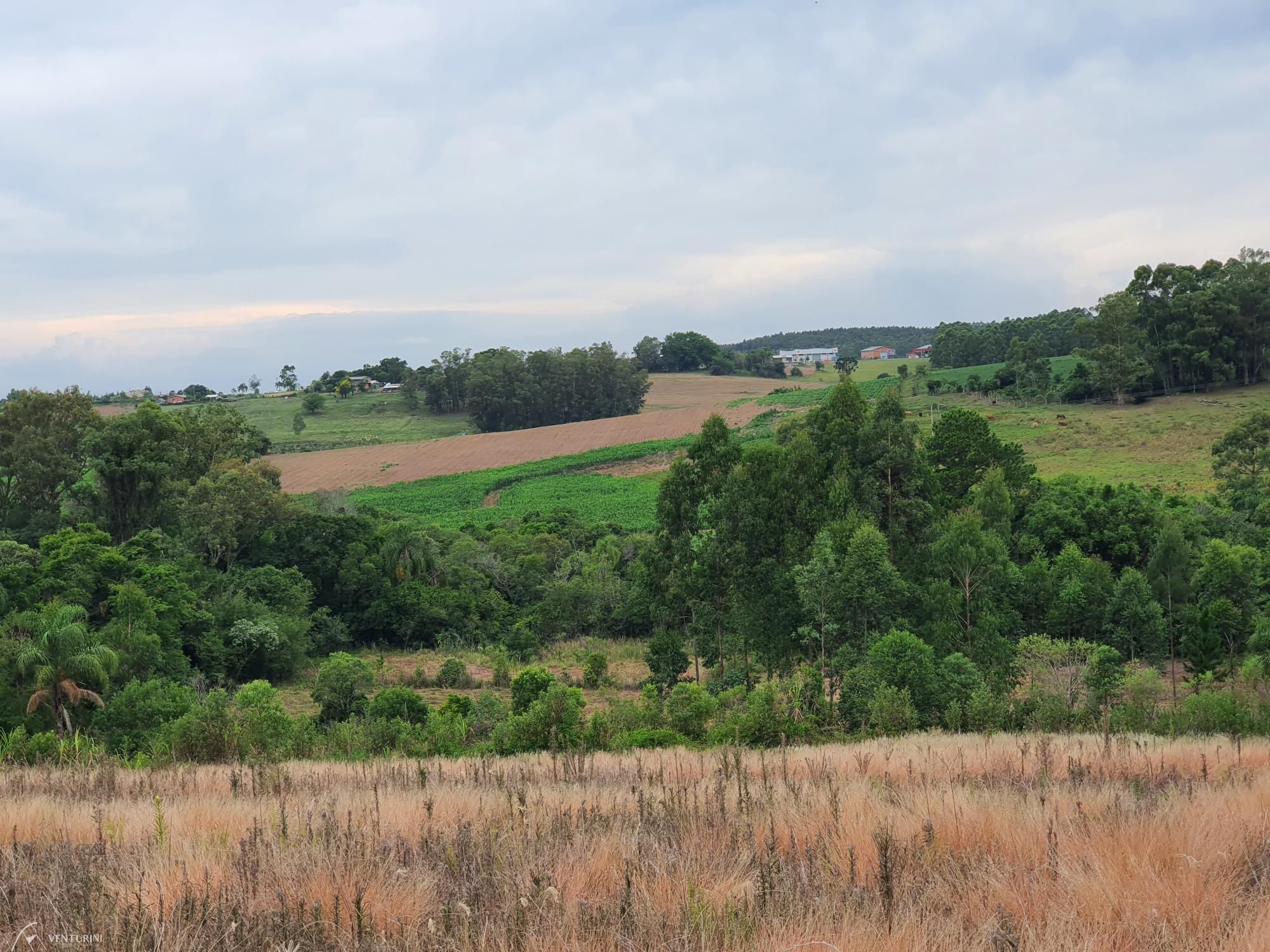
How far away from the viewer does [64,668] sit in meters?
21.3

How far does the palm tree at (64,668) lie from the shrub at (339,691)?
19.3 ft

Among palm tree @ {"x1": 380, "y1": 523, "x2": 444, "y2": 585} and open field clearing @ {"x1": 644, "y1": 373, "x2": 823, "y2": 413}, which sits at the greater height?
open field clearing @ {"x1": 644, "y1": 373, "x2": 823, "y2": 413}

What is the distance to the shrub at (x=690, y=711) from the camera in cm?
1734

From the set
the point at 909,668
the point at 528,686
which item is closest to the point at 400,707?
the point at 528,686

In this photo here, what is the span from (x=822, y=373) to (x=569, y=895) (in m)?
153

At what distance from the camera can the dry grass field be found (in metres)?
3.77

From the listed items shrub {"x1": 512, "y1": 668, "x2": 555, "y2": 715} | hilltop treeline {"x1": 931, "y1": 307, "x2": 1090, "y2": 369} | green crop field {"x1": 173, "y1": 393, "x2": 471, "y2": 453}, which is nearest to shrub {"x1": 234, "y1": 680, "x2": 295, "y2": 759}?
shrub {"x1": 512, "y1": 668, "x2": 555, "y2": 715}

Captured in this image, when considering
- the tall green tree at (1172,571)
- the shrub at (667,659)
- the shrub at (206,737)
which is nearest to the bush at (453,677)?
the shrub at (667,659)

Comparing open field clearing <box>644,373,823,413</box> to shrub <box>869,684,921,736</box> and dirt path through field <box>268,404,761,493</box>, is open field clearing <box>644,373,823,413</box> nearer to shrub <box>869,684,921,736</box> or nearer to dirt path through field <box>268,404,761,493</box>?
dirt path through field <box>268,404,761,493</box>

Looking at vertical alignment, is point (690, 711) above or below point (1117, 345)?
below

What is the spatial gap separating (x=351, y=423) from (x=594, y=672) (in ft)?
291

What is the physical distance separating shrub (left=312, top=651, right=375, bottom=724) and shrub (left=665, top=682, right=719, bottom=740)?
12276 millimetres

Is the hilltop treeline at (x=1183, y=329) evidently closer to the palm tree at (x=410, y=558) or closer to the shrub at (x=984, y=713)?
the palm tree at (x=410, y=558)

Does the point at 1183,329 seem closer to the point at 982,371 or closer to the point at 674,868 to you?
the point at 982,371
